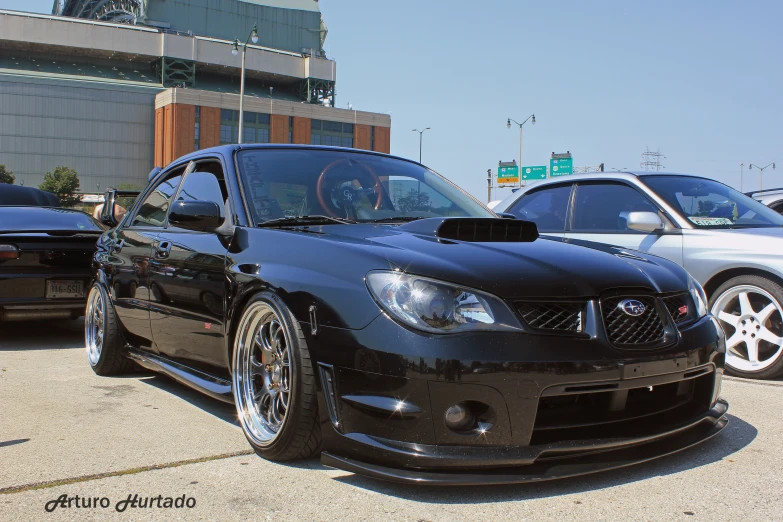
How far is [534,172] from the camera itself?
197 ft

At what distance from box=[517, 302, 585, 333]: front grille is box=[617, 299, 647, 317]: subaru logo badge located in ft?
0.66

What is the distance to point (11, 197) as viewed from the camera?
8828mm

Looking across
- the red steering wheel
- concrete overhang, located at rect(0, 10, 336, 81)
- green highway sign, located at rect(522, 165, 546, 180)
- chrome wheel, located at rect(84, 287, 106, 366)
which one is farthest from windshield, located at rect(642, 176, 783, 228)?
concrete overhang, located at rect(0, 10, 336, 81)

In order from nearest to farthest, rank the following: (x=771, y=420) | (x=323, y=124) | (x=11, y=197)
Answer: (x=771, y=420) < (x=11, y=197) < (x=323, y=124)

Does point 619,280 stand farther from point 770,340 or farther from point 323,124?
point 323,124

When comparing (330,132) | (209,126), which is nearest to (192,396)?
(209,126)

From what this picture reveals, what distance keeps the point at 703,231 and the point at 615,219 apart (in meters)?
0.79

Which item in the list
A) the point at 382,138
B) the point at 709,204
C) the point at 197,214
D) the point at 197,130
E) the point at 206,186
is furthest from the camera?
the point at 382,138

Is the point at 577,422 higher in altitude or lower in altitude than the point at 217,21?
lower

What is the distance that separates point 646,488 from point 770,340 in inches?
114

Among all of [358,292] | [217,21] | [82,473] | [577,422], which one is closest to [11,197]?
[82,473]

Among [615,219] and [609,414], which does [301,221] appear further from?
[615,219]

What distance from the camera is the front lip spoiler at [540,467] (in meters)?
2.59

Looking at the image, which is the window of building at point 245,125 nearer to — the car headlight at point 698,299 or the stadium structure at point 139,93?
the stadium structure at point 139,93
